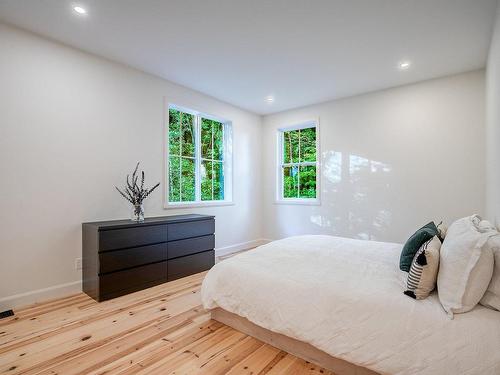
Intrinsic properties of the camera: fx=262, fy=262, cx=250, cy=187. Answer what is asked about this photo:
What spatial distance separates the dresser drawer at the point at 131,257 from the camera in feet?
8.64

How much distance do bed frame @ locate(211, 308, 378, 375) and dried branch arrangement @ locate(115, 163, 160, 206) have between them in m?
1.64

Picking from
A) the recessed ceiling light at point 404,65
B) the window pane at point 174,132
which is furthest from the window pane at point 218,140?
the recessed ceiling light at point 404,65

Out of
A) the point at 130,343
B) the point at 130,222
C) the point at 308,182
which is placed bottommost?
the point at 130,343

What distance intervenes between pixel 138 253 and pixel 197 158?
1.85m

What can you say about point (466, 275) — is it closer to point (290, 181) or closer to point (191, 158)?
point (191, 158)

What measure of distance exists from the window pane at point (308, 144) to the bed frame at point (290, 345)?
3.33 m

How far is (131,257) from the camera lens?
2.83 metres

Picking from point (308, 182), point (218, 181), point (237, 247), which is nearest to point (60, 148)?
point (218, 181)

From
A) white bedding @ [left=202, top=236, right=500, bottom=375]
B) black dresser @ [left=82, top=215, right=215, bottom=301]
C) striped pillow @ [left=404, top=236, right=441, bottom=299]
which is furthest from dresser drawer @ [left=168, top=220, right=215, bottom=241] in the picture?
striped pillow @ [left=404, top=236, right=441, bottom=299]

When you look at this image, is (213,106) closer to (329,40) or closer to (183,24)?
(183,24)

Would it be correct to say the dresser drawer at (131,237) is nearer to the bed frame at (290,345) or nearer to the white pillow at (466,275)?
the bed frame at (290,345)

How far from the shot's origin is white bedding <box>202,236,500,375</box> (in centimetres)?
119

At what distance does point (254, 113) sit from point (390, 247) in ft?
11.6

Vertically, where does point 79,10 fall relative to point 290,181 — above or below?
above
